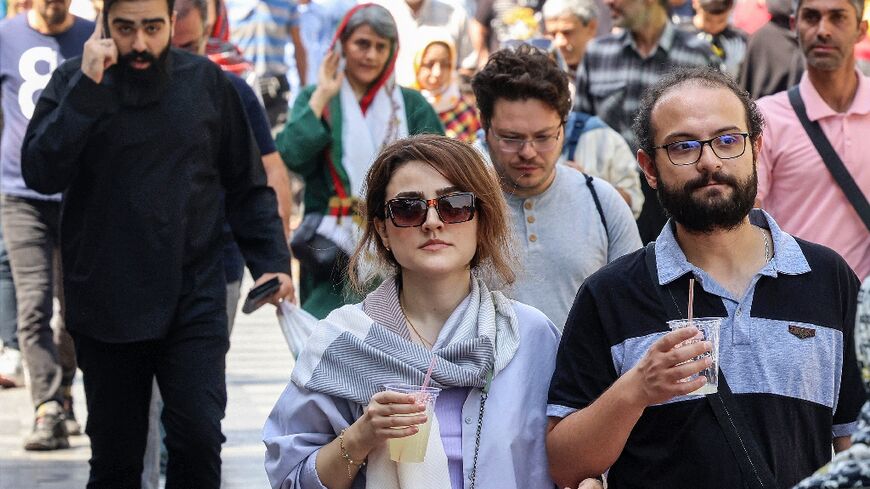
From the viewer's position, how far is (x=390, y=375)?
4.12 metres

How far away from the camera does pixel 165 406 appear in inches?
245

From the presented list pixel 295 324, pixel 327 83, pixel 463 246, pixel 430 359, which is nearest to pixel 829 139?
pixel 295 324

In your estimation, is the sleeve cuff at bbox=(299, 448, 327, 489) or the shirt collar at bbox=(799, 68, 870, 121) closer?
the sleeve cuff at bbox=(299, 448, 327, 489)

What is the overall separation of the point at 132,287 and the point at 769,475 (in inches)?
115

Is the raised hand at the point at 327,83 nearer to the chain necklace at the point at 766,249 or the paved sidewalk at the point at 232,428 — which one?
the paved sidewalk at the point at 232,428

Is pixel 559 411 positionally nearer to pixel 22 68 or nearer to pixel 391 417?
pixel 391 417

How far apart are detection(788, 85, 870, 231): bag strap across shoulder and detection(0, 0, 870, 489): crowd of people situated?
0.01 m

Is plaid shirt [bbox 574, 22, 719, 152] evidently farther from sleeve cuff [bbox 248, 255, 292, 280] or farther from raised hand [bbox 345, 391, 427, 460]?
raised hand [bbox 345, 391, 427, 460]

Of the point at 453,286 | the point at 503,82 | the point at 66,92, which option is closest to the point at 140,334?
the point at 66,92

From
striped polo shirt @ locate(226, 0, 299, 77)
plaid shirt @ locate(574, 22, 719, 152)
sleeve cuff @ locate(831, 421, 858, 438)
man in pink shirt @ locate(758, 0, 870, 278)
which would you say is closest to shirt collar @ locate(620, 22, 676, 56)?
plaid shirt @ locate(574, 22, 719, 152)

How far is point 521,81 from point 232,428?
3901 mm

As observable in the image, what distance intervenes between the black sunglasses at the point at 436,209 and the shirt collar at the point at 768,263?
1.56ft

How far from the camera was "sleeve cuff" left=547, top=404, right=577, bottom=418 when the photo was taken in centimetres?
407

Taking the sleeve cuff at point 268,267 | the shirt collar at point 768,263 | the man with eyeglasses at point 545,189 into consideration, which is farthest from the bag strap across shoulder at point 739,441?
the sleeve cuff at point 268,267
